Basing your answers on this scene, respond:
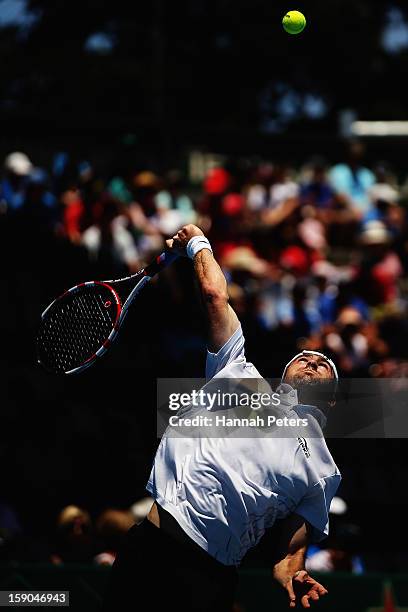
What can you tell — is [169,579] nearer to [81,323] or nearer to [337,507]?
[81,323]

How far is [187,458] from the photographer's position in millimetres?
5449

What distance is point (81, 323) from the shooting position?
20.6 ft

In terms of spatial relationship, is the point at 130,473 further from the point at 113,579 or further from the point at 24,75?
the point at 24,75

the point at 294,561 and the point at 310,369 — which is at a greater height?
the point at 310,369

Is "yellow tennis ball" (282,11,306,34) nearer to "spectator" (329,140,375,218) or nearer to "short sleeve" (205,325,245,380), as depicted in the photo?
"short sleeve" (205,325,245,380)

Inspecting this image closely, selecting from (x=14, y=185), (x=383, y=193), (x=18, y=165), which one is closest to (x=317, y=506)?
(x=14, y=185)

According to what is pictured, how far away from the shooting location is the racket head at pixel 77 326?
6.15 m

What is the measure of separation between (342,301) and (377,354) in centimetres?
91

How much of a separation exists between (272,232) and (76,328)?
563 cm

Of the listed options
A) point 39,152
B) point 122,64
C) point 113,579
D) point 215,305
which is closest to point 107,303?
point 215,305

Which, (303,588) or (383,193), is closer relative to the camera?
(303,588)

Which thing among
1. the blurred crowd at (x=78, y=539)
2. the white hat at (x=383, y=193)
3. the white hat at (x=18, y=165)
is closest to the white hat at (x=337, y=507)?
the blurred crowd at (x=78, y=539)

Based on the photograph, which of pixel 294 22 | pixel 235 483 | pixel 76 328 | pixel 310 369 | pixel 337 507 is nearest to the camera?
pixel 235 483

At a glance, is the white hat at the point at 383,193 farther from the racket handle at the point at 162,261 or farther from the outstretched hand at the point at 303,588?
the outstretched hand at the point at 303,588
